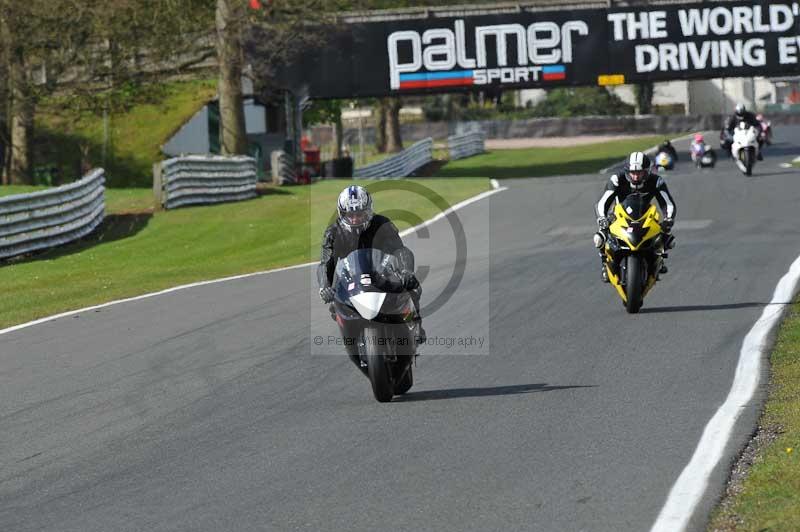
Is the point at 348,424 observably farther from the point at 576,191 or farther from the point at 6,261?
the point at 576,191

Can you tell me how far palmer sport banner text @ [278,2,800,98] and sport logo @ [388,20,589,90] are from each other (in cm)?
3

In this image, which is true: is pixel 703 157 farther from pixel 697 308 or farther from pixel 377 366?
pixel 377 366

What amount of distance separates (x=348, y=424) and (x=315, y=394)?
1.19 metres

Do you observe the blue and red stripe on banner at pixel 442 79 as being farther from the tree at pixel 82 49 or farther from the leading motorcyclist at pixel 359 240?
the leading motorcyclist at pixel 359 240

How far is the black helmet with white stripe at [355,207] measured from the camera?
31.0ft

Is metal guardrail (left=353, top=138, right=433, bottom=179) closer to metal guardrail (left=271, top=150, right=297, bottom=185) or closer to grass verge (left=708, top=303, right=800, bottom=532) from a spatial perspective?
metal guardrail (left=271, top=150, right=297, bottom=185)

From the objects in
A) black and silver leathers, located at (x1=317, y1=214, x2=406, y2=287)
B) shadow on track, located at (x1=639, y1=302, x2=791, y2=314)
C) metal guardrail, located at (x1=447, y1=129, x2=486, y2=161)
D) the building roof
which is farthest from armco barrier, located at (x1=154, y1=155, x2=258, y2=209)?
metal guardrail, located at (x1=447, y1=129, x2=486, y2=161)

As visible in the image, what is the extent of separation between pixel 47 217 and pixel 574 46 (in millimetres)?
23128

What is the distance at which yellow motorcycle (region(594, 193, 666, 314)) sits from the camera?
13.6 meters

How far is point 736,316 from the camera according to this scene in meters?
13.1

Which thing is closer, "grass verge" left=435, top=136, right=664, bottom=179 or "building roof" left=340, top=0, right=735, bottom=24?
"building roof" left=340, top=0, right=735, bottom=24

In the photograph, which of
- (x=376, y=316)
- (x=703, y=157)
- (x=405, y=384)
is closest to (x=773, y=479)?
(x=376, y=316)

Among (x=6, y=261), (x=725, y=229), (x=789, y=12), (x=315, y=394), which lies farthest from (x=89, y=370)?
(x=789, y=12)

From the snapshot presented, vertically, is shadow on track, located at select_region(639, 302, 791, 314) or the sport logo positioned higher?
the sport logo
